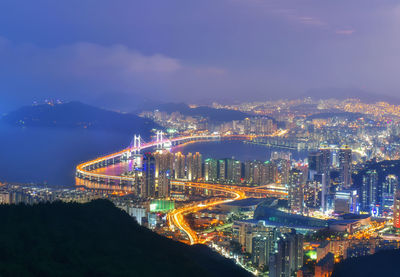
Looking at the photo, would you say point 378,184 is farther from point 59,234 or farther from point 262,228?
point 59,234

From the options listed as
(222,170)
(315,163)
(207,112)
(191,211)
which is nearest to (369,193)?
(315,163)

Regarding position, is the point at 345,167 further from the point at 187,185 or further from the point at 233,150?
the point at 233,150

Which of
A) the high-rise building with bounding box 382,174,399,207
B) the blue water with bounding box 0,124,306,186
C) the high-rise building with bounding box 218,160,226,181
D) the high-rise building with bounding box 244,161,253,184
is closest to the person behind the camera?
the high-rise building with bounding box 382,174,399,207

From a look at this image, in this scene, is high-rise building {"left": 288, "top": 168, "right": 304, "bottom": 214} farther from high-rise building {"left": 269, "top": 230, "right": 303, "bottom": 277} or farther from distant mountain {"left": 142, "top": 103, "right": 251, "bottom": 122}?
distant mountain {"left": 142, "top": 103, "right": 251, "bottom": 122}

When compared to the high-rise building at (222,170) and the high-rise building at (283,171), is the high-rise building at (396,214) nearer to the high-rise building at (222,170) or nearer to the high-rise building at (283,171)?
the high-rise building at (283,171)

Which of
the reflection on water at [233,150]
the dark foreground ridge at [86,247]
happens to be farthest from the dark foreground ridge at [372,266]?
the reflection on water at [233,150]

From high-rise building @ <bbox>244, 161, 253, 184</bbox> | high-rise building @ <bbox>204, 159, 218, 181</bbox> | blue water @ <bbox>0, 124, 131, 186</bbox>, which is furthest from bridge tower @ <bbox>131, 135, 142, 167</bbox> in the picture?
high-rise building @ <bbox>244, 161, 253, 184</bbox>
